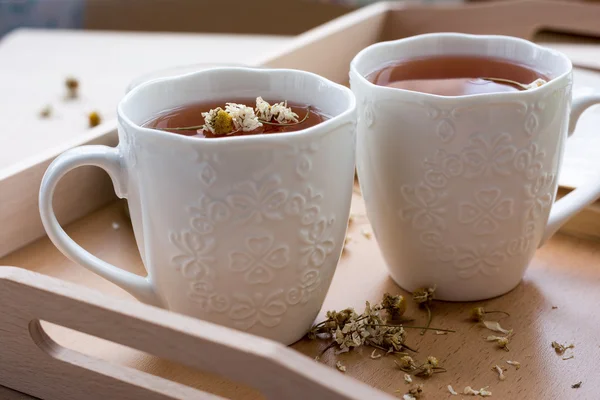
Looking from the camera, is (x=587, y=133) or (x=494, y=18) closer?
(x=587, y=133)

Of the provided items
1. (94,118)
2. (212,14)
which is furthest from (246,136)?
(212,14)

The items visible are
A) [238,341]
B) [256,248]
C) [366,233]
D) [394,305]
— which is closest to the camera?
[238,341]

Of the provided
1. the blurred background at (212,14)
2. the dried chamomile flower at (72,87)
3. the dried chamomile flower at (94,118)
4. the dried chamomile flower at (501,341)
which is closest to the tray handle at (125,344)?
the dried chamomile flower at (501,341)

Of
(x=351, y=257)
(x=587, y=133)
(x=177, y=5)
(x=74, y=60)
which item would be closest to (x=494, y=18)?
(x=587, y=133)

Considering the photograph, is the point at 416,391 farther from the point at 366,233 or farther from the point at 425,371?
the point at 366,233

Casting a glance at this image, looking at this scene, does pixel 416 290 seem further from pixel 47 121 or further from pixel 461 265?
pixel 47 121
